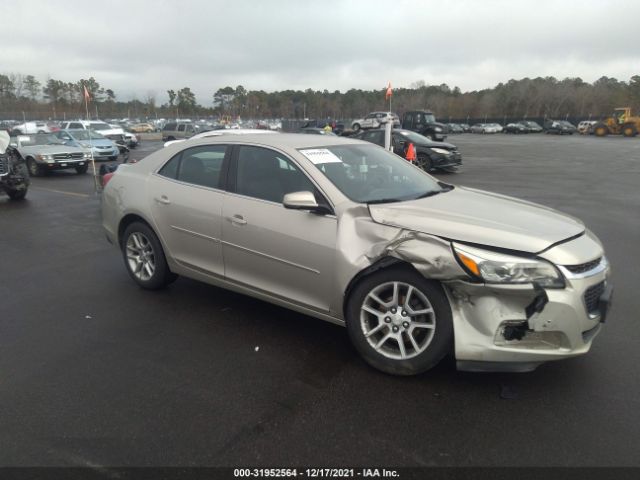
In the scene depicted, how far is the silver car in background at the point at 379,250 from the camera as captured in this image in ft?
9.32

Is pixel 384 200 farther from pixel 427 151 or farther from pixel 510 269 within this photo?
pixel 427 151

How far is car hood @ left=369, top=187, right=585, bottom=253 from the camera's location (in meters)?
2.94

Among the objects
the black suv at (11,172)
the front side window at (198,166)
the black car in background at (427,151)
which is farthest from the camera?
the black car in background at (427,151)

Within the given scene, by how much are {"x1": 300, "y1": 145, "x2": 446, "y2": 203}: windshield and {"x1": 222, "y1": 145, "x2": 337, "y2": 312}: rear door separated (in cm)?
25

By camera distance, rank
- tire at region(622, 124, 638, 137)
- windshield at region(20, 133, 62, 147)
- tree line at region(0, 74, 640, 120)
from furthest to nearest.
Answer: tree line at region(0, 74, 640, 120)
tire at region(622, 124, 638, 137)
windshield at region(20, 133, 62, 147)

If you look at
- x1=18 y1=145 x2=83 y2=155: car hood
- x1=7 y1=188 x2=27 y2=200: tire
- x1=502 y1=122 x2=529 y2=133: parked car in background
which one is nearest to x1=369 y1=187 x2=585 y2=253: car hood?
x1=7 y1=188 x2=27 y2=200: tire

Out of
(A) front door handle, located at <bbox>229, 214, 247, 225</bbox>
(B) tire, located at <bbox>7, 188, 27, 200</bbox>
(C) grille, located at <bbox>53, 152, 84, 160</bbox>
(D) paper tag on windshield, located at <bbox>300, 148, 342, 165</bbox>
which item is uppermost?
(D) paper tag on windshield, located at <bbox>300, 148, 342, 165</bbox>

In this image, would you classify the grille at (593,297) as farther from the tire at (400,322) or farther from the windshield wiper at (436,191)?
the windshield wiper at (436,191)

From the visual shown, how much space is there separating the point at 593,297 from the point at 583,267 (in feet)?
0.70

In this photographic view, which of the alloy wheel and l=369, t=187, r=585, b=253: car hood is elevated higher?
l=369, t=187, r=585, b=253: car hood

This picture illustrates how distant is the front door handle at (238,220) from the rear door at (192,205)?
162 millimetres

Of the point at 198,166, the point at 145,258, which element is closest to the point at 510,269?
the point at 198,166

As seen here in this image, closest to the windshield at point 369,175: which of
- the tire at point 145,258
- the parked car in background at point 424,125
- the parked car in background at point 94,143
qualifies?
the tire at point 145,258

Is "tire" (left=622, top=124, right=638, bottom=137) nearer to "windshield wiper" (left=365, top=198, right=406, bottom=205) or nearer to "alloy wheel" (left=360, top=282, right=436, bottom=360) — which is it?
"windshield wiper" (left=365, top=198, right=406, bottom=205)
